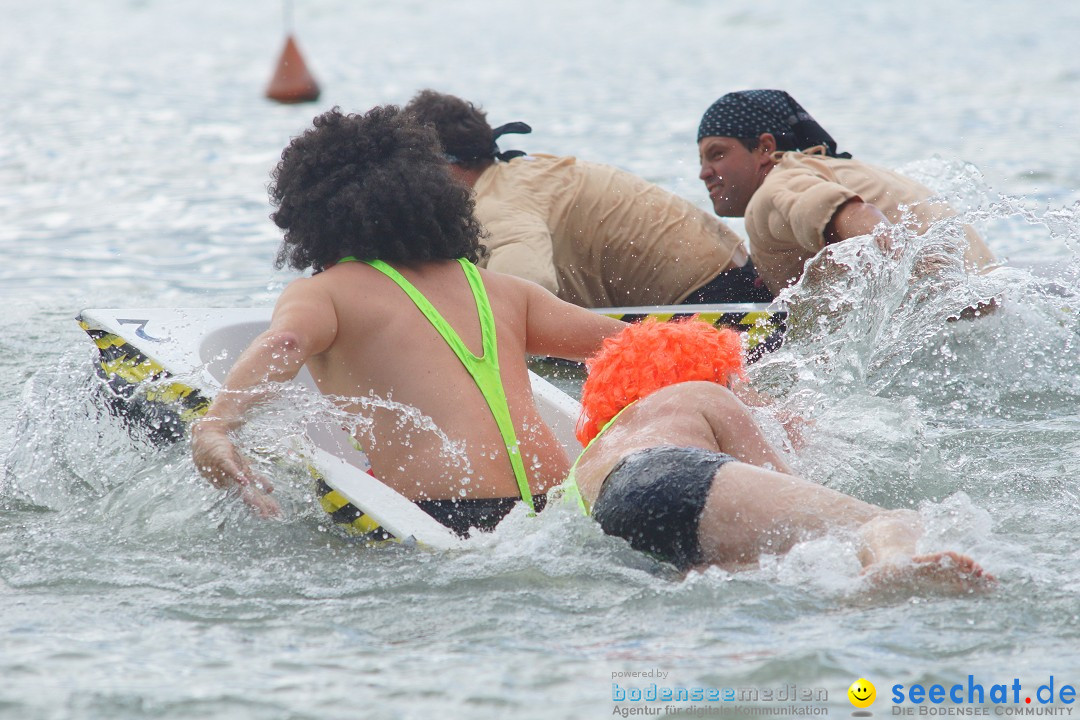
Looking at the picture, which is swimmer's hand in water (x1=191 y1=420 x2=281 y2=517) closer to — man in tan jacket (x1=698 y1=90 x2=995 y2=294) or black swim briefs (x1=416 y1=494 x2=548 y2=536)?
black swim briefs (x1=416 y1=494 x2=548 y2=536)

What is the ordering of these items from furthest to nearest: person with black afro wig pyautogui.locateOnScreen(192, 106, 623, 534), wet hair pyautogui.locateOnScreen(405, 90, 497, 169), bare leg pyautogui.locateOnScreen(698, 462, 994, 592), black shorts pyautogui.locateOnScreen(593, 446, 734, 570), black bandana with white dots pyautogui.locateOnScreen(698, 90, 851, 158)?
black bandana with white dots pyautogui.locateOnScreen(698, 90, 851, 158), wet hair pyautogui.locateOnScreen(405, 90, 497, 169), person with black afro wig pyautogui.locateOnScreen(192, 106, 623, 534), black shorts pyautogui.locateOnScreen(593, 446, 734, 570), bare leg pyautogui.locateOnScreen(698, 462, 994, 592)

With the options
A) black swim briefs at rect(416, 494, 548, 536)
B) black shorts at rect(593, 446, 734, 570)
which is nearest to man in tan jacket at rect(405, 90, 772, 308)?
black swim briefs at rect(416, 494, 548, 536)

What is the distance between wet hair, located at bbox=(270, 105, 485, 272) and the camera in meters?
3.69

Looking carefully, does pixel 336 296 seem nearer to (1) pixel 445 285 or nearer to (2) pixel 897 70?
(1) pixel 445 285

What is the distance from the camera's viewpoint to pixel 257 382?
3436mm

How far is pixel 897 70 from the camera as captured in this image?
17578 mm

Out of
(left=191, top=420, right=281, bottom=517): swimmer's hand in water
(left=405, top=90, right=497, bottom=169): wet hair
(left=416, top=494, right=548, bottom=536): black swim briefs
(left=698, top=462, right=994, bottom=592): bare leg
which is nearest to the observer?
(left=698, top=462, right=994, bottom=592): bare leg

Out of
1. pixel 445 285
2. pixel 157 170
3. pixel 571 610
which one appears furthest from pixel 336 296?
pixel 157 170

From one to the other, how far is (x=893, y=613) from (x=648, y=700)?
2.10ft

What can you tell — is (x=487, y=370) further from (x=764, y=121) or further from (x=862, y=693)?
(x=764, y=121)

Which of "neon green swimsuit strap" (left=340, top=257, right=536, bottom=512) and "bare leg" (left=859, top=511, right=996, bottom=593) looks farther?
"neon green swimsuit strap" (left=340, top=257, right=536, bottom=512)

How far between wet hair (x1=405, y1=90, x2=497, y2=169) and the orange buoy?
964 centimetres

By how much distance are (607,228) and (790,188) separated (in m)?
0.96

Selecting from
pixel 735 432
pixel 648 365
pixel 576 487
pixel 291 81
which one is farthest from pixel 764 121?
pixel 291 81
